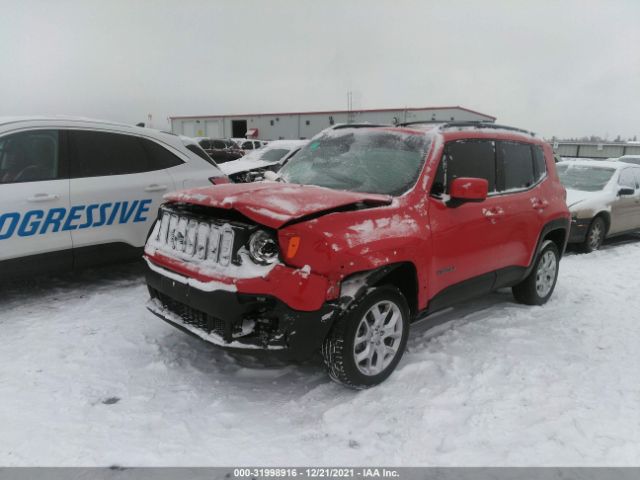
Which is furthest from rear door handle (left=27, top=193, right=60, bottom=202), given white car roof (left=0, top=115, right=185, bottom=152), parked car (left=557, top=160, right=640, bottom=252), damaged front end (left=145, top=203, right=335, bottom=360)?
parked car (left=557, top=160, right=640, bottom=252)

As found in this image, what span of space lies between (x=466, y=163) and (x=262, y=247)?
6.82 feet

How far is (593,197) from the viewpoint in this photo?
8609 mm

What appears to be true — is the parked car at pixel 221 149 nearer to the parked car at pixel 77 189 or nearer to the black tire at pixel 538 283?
the parked car at pixel 77 189

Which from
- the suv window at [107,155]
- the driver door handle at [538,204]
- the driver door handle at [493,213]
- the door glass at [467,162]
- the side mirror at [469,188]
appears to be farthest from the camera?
the driver door handle at [538,204]

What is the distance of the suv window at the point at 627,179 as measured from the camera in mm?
9312

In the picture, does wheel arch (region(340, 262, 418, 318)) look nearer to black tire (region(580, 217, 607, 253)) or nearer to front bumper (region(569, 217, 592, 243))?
front bumper (region(569, 217, 592, 243))

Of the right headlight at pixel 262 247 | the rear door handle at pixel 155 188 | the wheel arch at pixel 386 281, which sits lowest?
the wheel arch at pixel 386 281

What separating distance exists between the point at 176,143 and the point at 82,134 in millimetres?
1101

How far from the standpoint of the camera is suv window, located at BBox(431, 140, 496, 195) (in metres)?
3.87

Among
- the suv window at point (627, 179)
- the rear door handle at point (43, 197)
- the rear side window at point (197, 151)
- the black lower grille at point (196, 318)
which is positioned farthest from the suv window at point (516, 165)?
the suv window at point (627, 179)

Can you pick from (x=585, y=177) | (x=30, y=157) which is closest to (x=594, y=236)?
(x=585, y=177)

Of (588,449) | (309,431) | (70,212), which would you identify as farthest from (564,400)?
(70,212)

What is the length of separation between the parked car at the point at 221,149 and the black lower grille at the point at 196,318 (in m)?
14.5

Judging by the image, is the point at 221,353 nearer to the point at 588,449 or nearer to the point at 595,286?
the point at 588,449
